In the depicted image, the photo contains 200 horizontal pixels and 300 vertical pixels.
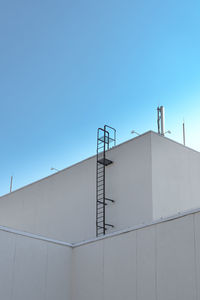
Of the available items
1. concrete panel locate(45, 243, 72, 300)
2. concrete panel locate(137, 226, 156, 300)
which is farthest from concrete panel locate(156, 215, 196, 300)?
concrete panel locate(45, 243, 72, 300)

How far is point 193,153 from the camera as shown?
66.4 ft

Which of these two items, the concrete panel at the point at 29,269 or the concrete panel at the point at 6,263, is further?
the concrete panel at the point at 29,269

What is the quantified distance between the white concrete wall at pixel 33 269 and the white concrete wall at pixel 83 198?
12.6 feet

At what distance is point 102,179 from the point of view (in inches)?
781

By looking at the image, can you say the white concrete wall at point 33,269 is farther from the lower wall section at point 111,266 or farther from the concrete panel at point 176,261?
the concrete panel at point 176,261

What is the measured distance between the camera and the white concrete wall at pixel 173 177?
59.2 ft

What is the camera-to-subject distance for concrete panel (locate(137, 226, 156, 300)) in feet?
40.4

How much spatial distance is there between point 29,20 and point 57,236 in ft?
31.8

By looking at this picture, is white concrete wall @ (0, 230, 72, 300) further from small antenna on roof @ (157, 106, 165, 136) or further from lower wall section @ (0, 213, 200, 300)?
small antenna on roof @ (157, 106, 165, 136)

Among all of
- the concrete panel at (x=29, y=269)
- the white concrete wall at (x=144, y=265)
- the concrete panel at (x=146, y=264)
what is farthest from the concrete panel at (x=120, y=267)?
the concrete panel at (x=29, y=269)

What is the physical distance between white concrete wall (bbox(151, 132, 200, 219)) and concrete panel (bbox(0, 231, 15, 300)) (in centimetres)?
599

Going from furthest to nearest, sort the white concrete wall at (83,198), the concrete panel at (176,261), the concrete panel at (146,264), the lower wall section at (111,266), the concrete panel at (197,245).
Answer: the white concrete wall at (83,198) < the concrete panel at (146,264) < the lower wall section at (111,266) < the concrete panel at (176,261) < the concrete panel at (197,245)

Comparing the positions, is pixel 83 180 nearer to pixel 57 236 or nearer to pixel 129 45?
pixel 57 236

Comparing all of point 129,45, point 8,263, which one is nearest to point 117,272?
point 8,263
